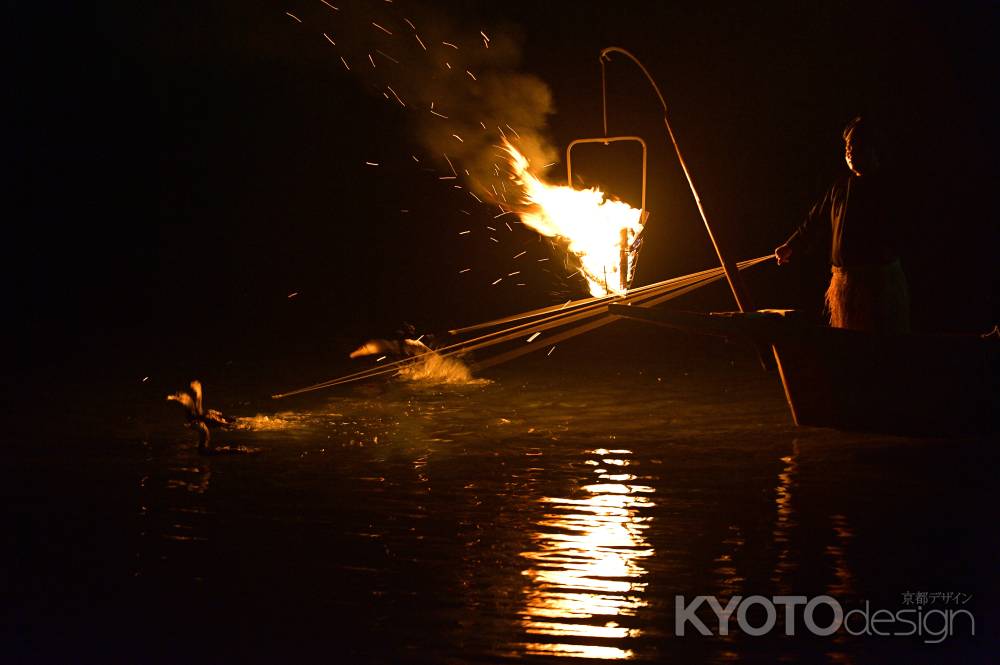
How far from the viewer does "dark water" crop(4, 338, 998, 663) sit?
13.6 ft

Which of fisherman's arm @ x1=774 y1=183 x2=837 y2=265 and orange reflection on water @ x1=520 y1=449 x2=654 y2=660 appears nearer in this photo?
orange reflection on water @ x1=520 y1=449 x2=654 y2=660

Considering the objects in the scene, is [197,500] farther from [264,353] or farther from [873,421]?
[264,353]

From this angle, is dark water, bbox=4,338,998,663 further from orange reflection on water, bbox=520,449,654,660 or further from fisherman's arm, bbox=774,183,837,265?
fisherman's arm, bbox=774,183,837,265

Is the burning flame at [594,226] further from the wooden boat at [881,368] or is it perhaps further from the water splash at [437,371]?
the water splash at [437,371]

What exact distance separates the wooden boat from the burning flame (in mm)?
1011

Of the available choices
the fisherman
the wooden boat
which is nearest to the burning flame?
the wooden boat

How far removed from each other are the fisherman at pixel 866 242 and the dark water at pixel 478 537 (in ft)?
2.93

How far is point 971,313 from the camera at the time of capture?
56.2ft

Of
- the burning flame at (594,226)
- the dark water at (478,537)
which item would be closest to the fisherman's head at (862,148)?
the burning flame at (594,226)

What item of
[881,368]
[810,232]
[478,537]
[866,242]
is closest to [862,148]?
[866,242]

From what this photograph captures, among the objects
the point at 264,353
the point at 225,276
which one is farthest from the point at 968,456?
the point at 225,276

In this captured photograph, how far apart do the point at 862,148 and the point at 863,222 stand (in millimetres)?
477

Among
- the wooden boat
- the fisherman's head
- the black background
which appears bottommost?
the wooden boat

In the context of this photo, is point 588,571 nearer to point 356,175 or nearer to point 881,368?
point 881,368
